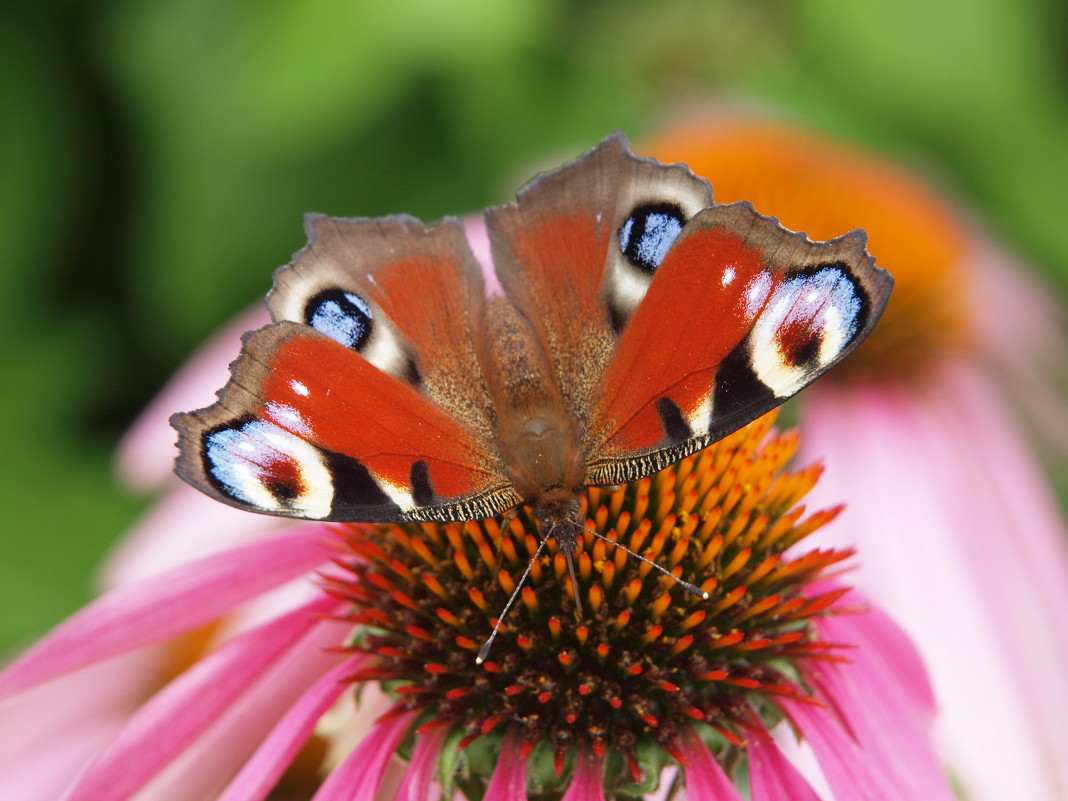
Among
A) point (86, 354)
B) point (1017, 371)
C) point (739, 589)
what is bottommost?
point (739, 589)

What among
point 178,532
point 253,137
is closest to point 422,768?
point 178,532

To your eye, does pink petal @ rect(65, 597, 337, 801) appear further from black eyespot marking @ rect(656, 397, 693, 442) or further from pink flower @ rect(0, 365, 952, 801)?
black eyespot marking @ rect(656, 397, 693, 442)

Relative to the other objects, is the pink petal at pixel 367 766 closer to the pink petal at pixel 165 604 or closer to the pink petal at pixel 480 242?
the pink petal at pixel 165 604

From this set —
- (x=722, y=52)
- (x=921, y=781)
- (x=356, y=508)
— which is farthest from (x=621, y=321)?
(x=722, y=52)

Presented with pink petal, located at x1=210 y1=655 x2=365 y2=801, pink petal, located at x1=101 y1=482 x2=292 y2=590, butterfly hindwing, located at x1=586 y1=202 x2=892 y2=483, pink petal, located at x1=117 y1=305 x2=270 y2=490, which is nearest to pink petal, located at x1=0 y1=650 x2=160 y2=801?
pink petal, located at x1=101 y1=482 x2=292 y2=590

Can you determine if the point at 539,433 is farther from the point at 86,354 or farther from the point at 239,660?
the point at 86,354

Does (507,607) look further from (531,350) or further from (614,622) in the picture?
(531,350)
